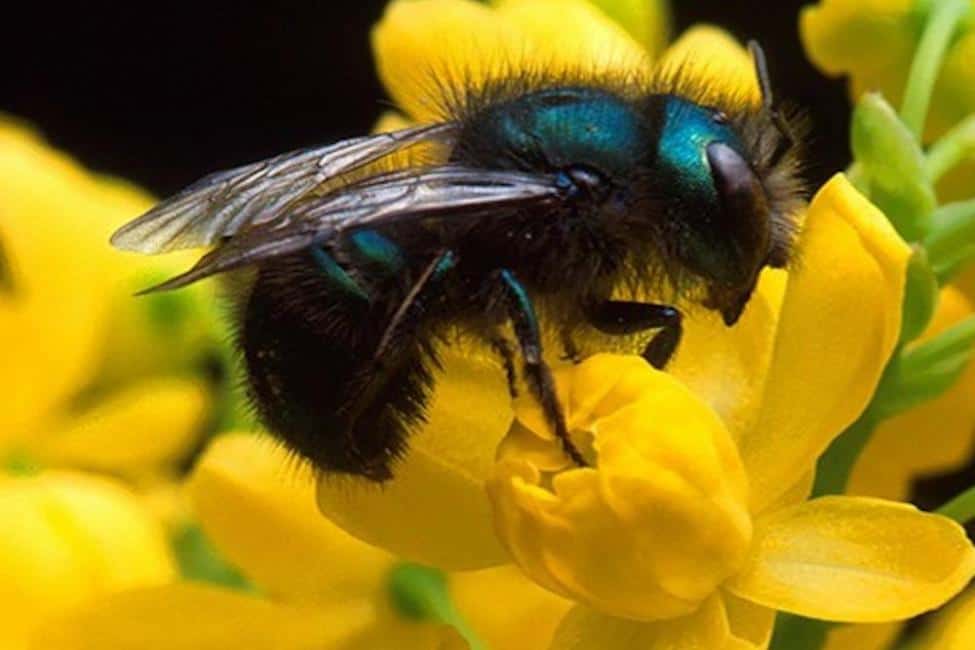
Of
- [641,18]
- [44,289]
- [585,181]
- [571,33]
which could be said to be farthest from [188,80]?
[585,181]

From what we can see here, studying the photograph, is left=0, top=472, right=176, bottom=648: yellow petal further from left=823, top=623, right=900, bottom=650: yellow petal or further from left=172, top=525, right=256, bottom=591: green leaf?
left=823, top=623, right=900, bottom=650: yellow petal

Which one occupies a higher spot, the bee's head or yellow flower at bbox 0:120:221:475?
the bee's head

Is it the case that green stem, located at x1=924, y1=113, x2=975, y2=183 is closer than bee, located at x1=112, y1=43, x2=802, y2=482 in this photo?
No

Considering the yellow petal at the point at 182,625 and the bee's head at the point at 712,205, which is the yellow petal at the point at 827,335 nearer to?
the bee's head at the point at 712,205

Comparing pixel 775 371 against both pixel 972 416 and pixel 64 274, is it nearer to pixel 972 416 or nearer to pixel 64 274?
pixel 972 416

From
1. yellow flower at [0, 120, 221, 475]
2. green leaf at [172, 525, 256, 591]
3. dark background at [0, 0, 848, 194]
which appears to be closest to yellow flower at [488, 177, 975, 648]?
green leaf at [172, 525, 256, 591]

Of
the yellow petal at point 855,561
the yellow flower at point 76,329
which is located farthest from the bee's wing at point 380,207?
the yellow flower at point 76,329

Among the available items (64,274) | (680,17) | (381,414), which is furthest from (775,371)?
(680,17)
